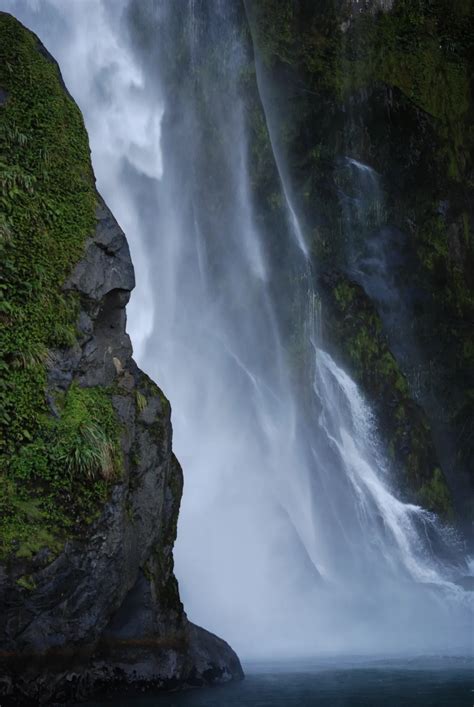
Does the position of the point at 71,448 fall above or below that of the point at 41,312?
below

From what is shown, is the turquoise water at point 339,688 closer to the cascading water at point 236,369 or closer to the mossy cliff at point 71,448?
the mossy cliff at point 71,448

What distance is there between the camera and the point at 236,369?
19391 millimetres

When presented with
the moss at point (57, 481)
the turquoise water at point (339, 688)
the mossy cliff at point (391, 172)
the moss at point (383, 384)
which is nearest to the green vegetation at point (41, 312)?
the moss at point (57, 481)

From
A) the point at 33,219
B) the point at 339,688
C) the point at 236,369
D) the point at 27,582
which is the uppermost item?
the point at 236,369

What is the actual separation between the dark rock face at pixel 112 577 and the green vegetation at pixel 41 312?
211mm

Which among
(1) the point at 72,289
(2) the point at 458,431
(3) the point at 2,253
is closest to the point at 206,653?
(1) the point at 72,289

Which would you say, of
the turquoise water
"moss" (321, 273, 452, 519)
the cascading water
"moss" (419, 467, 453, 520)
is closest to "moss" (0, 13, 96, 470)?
the turquoise water

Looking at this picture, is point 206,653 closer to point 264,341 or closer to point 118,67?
point 264,341

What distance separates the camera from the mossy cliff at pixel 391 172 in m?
21.0

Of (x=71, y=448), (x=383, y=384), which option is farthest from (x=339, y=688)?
(x=383, y=384)

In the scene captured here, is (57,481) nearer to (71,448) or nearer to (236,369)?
(71,448)

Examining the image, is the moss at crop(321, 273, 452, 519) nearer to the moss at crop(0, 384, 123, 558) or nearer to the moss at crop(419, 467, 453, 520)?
the moss at crop(419, 467, 453, 520)

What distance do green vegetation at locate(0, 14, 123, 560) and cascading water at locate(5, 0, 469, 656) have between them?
6.84m

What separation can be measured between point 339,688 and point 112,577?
11.6ft
